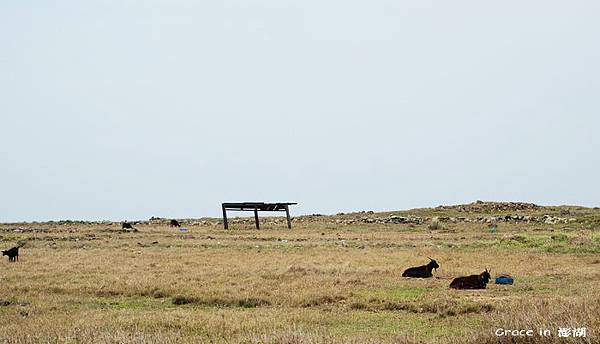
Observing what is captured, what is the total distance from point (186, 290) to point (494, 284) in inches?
348

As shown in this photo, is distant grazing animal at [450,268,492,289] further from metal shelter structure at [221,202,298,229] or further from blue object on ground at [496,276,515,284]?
metal shelter structure at [221,202,298,229]

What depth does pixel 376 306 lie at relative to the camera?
47.5 ft

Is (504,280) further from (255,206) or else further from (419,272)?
(255,206)

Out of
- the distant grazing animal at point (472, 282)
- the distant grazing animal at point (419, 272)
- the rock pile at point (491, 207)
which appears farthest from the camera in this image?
the rock pile at point (491, 207)

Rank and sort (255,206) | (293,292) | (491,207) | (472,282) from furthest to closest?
(491,207), (255,206), (472,282), (293,292)

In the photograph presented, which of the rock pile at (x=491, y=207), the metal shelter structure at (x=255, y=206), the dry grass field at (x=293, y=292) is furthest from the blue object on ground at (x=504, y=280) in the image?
the rock pile at (x=491, y=207)

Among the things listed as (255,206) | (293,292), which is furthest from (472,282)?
(255,206)

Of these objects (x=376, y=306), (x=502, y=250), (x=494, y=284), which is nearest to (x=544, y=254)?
(x=502, y=250)

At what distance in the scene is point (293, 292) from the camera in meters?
16.1

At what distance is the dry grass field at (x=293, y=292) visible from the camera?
10.8 metres

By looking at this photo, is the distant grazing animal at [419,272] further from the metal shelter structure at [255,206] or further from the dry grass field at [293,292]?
the metal shelter structure at [255,206]

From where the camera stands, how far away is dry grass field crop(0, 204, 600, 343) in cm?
1078

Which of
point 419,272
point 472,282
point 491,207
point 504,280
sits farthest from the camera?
point 491,207

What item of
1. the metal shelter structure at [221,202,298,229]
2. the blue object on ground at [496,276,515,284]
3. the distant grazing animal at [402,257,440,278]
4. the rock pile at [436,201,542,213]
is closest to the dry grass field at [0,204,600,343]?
the blue object on ground at [496,276,515,284]
